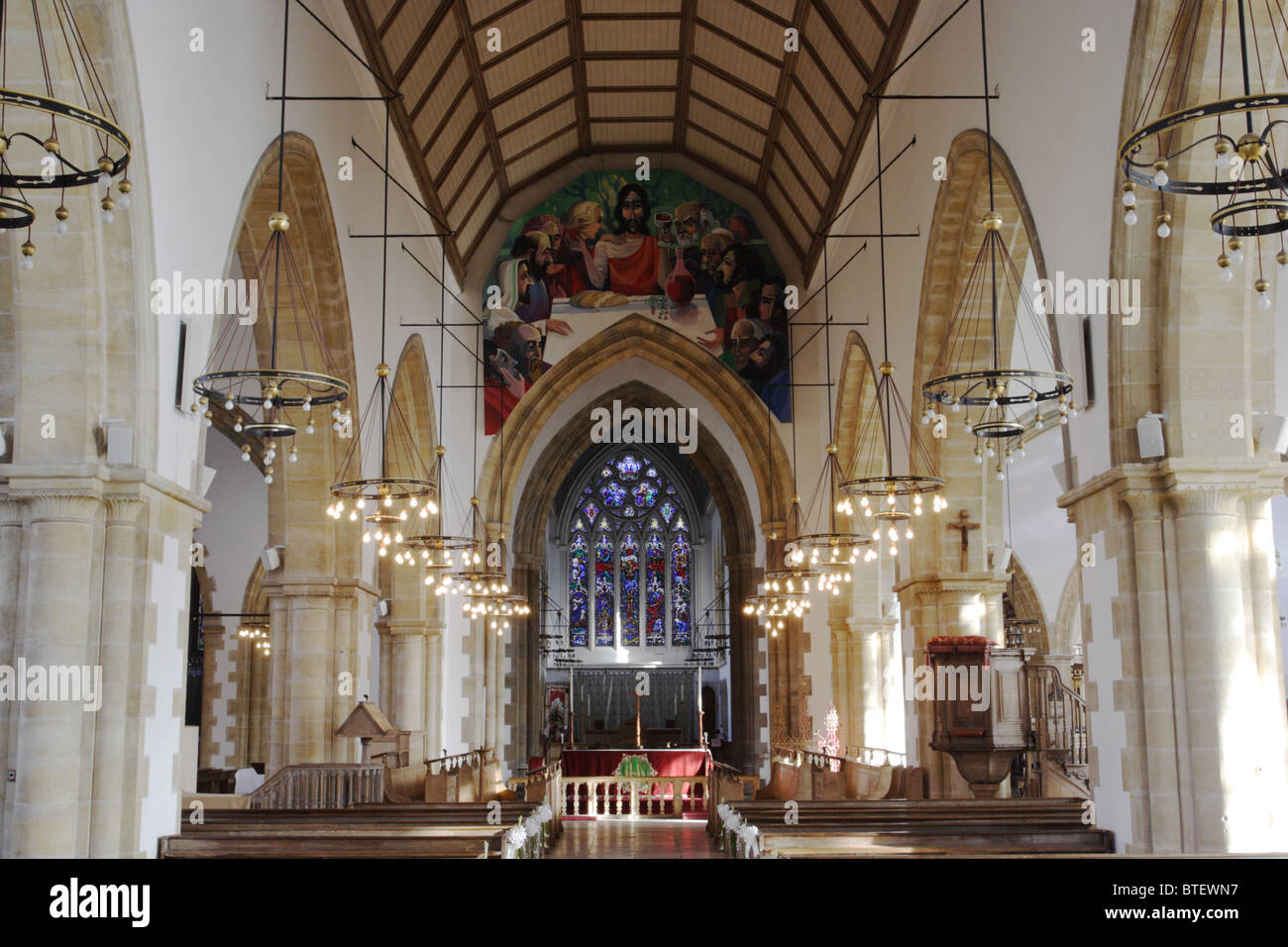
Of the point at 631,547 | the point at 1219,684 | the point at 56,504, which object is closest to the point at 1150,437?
the point at 1219,684

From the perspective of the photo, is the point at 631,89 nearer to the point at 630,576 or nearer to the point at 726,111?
the point at 726,111

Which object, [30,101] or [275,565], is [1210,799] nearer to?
[30,101]

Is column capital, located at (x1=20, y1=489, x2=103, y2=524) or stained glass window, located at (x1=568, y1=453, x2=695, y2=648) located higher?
stained glass window, located at (x1=568, y1=453, x2=695, y2=648)

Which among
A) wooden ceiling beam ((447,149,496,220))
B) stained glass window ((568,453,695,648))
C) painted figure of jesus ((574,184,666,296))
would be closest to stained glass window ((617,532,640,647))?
stained glass window ((568,453,695,648))

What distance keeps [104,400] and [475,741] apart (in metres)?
14.7

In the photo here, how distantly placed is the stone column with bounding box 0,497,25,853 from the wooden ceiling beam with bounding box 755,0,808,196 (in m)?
11.2

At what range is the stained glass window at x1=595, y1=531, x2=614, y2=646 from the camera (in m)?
33.8

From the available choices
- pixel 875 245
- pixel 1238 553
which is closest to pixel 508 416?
pixel 875 245

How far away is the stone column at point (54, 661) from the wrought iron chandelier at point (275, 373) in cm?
111

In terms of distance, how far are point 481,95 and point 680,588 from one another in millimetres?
18733

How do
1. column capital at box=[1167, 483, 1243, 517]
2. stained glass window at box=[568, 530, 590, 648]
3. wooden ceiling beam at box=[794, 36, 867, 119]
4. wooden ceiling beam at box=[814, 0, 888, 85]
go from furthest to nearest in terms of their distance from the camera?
stained glass window at box=[568, 530, 590, 648] → wooden ceiling beam at box=[794, 36, 867, 119] → wooden ceiling beam at box=[814, 0, 888, 85] → column capital at box=[1167, 483, 1243, 517]

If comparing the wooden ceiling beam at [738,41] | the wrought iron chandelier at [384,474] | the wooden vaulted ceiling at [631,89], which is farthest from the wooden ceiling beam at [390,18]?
the wooden ceiling beam at [738,41]

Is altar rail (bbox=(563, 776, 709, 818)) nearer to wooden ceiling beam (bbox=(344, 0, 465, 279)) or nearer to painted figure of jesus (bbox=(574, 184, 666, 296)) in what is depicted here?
painted figure of jesus (bbox=(574, 184, 666, 296))

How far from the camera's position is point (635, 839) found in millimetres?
15539
